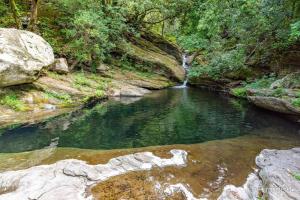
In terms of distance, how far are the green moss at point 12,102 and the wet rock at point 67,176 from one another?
6808 millimetres

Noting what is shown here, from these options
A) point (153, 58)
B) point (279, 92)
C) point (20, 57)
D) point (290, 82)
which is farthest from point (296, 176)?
point (153, 58)

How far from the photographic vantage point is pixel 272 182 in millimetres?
6207

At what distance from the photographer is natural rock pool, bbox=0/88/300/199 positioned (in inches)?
249

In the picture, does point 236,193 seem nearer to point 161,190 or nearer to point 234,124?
point 161,190

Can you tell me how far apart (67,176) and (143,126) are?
6224 mm

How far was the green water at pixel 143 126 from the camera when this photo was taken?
10102mm

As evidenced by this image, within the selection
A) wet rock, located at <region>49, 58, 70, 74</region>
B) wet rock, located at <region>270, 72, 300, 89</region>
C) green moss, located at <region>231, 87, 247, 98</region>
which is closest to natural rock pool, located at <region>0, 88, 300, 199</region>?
green moss, located at <region>231, 87, 247, 98</region>

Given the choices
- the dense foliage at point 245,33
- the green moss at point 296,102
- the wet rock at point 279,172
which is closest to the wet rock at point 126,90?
the dense foliage at point 245,33

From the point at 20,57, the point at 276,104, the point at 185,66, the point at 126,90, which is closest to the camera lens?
the point at 276,104

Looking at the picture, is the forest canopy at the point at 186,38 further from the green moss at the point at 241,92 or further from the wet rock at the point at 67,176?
the wet rock at the point at 67,176

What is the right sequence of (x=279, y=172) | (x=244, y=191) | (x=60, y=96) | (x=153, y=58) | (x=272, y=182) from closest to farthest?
(x=244, y=191)
(x=272, y=182)
(x=279, y=172)
(x=60, y=96)
(x=153, y=58)

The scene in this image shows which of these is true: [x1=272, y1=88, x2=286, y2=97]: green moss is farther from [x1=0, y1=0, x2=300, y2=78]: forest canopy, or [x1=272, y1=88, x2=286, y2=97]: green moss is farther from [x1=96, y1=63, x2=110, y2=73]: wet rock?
[x1=96, y1=63, x2=110, y2=73]: wet rock

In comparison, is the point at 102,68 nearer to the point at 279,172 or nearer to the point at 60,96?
the point at 60,96

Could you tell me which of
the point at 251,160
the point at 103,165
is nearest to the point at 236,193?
the point at 251,160
